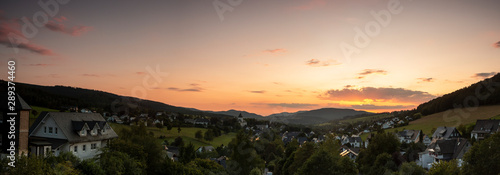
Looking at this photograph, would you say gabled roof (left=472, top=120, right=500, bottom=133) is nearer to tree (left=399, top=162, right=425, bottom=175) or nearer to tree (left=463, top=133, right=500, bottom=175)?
tree (left=399, top=162, right=425, bottom=175)

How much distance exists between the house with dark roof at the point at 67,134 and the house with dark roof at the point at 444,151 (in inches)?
2401

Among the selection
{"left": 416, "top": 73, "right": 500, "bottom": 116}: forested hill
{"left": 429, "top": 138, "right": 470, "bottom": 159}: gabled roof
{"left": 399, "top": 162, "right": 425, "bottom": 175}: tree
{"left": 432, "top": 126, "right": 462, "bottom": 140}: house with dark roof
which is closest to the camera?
{"left": 399, "top": 162, "right": 425, "bottom": 175}: tree

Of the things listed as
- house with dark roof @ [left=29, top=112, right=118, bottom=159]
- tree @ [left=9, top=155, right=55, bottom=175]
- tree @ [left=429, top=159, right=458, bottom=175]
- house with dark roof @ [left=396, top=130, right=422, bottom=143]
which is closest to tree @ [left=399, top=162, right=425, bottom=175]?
tree @ [left=429, top=159, right=458, bottom=175]

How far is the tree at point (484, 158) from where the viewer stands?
35562mm

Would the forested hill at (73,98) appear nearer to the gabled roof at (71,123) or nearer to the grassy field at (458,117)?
the gabled roof at (71,123)

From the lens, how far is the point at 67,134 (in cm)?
3559

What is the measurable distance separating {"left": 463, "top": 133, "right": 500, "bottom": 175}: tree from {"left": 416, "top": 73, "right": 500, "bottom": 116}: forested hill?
106 m

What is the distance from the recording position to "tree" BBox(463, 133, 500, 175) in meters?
35.6

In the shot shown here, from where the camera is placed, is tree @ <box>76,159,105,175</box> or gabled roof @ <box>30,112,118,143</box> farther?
gabled roof @ <box>30,112,118,143</box>

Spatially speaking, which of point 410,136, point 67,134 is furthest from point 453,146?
point 67,134

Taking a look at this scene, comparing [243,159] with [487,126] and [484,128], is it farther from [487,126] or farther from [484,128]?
[487,126]

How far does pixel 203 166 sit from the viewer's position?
154 feet

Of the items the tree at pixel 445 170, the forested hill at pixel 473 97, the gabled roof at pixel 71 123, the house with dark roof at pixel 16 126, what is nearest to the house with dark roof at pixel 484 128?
the tree at pixel 445 170

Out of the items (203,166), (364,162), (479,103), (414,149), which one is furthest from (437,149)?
(479,103)
